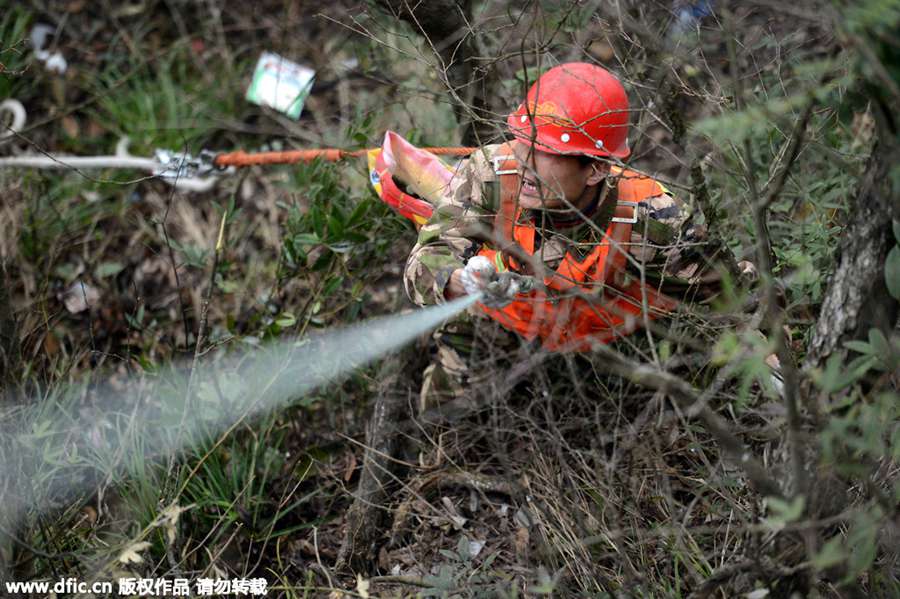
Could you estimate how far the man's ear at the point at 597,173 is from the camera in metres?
2.88

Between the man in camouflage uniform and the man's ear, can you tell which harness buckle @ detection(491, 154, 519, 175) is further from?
the man's ear

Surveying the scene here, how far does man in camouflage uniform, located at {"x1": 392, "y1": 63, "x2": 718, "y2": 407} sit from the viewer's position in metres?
2.80

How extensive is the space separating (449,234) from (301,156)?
3.49 ft

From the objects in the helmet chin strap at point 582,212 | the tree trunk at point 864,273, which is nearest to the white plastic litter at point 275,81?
the helmet chin strap at point 582,212

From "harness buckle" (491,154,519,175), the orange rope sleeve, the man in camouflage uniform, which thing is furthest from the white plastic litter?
"harness buckle" (491,154,519,175)

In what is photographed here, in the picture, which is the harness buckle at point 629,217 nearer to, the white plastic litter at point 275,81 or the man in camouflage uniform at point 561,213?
the man in camouflage uniform at point 561,213

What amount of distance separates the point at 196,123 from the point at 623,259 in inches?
122

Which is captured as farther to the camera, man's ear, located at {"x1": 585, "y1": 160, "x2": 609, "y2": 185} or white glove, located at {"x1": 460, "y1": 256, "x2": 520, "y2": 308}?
man's ear, located at {"x1": 585, "y1": 160, "x2": 609, "y2": 185}

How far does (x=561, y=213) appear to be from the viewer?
2898 millimetres

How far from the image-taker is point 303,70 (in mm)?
4598

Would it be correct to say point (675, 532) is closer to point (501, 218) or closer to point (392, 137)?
point (501, 218)

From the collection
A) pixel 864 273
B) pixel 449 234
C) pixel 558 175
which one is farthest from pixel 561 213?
pixel 864 273

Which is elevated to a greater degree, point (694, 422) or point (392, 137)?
point (392, 137)

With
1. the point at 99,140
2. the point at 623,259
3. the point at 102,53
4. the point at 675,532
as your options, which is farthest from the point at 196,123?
the point at 675,532
